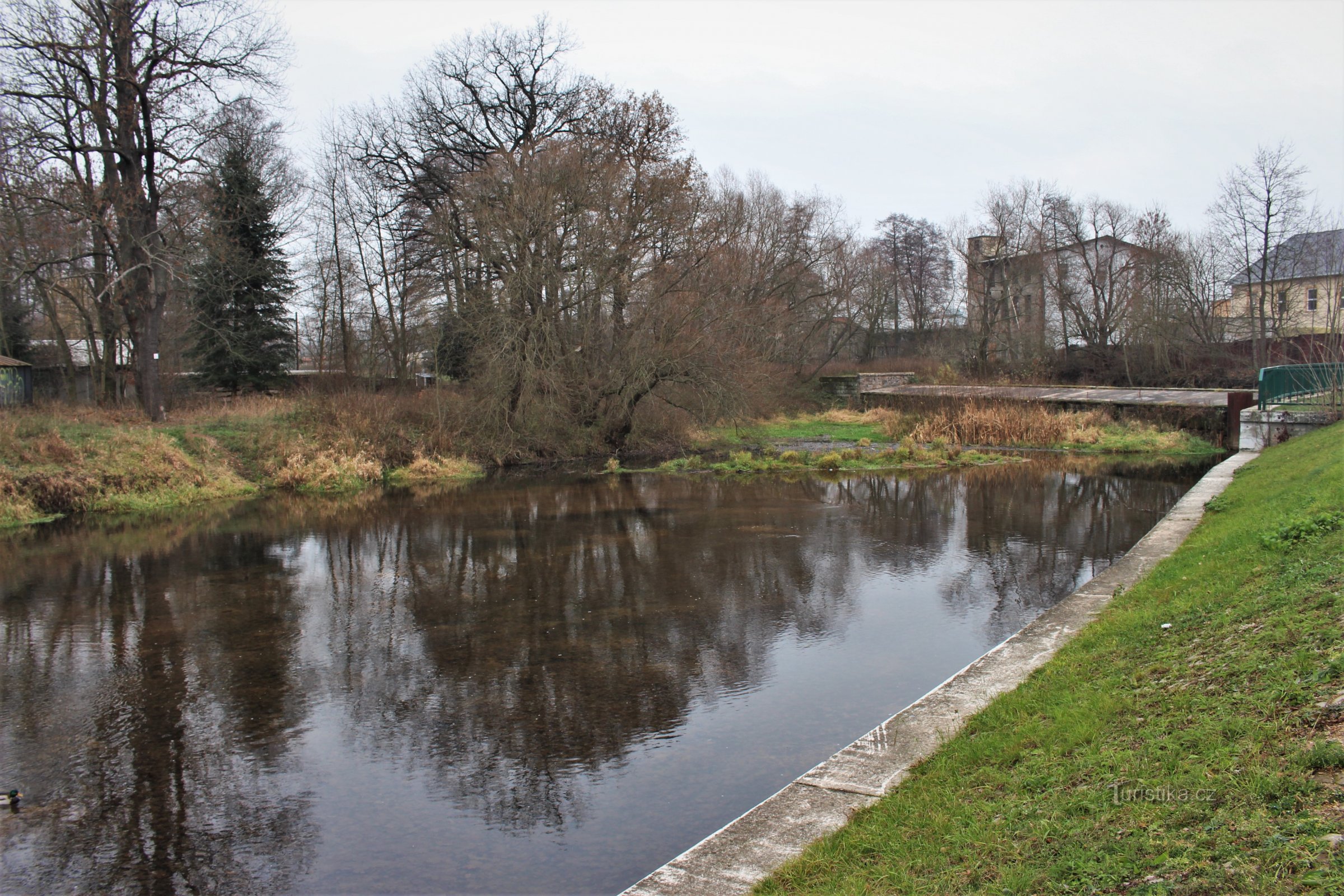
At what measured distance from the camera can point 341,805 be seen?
5.70 m

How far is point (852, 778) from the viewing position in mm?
5051

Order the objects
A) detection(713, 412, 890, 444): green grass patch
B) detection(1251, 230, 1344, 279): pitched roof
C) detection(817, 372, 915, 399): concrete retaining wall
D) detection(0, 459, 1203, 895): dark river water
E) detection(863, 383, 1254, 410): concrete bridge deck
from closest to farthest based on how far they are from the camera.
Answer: detection(0, 459, 1203, 895): dark river water < detection(863, 383, 1254, 410): concrete bridge deck < detection(713, 412, 890, 444): green grass patch < detection(1251, 230, 1344, 279): pitched roof < detection(817, 372, 915, 399): concrete retaining wall

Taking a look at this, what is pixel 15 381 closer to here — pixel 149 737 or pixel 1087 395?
pixel 149 737

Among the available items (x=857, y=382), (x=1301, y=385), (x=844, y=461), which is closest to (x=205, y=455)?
(x=844, y=461)

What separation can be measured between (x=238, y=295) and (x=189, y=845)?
29.7 metres

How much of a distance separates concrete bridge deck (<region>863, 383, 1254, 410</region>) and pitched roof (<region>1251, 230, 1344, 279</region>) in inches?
449

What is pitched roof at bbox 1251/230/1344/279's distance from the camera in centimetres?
4031

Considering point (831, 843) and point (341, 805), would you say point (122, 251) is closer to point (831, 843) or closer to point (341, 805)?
point (341, 805)

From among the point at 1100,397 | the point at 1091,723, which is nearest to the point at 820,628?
the point at 1091,723

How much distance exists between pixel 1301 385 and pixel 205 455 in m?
28.9

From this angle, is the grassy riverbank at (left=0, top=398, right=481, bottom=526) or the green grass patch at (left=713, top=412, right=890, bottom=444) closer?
the grassy riverbank at (left=0, top=398, right=481, bottom=526)

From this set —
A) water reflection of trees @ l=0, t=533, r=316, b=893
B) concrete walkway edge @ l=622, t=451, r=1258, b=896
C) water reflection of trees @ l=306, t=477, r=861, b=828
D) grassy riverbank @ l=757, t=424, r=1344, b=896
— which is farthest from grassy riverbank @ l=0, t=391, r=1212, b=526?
grassy riverbank @ l=757, t=424, r=1344, b=896

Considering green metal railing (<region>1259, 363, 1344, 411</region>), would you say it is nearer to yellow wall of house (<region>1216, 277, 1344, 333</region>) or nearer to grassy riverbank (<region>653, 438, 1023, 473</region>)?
grassy riverbank (<region>653, 438, 1023, 473</region>)

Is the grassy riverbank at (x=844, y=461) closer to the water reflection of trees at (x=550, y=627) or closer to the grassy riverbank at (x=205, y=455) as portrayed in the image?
the grassy riverbank at (x=205, y=455)
